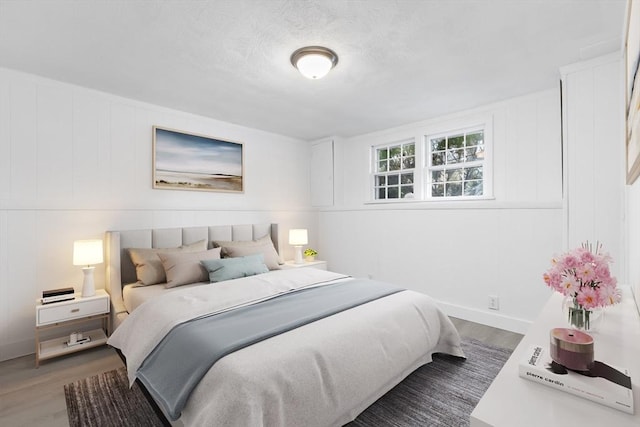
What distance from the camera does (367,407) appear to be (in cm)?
192

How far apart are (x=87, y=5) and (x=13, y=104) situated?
1.56 meters

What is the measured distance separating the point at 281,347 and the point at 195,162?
2876 millimetres

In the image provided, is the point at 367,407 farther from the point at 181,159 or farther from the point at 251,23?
the point at 181,159

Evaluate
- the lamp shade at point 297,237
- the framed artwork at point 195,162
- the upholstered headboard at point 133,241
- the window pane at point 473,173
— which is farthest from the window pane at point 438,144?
the upholstered headboard at point 133,241

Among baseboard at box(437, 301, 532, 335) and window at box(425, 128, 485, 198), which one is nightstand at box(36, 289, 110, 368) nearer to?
baseboard at box(437, 301, 532, 335)

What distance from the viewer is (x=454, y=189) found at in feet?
12.5

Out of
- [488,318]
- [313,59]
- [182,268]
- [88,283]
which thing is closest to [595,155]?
[488,318]

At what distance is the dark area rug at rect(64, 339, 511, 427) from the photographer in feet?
6.03

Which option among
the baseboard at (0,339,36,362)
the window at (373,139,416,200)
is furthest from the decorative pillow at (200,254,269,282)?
the window at (373,139,416,200)

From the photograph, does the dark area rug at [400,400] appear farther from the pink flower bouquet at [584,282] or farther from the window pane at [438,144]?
the window pane at [438,144]

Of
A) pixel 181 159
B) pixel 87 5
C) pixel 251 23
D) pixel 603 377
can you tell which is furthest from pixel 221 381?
pixel 181 159

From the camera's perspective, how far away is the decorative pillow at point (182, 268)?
2.89 m

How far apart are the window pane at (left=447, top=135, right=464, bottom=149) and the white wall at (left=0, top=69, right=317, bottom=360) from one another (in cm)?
315

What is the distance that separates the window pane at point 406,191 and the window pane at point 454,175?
1.74ft
